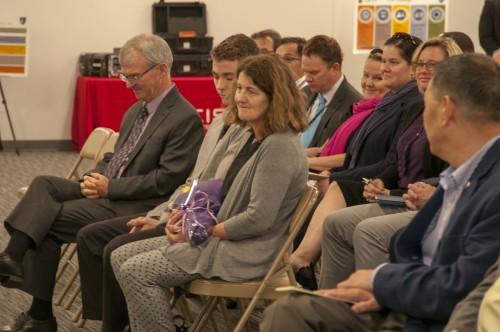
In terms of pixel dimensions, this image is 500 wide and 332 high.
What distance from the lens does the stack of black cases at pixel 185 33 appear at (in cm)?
1034

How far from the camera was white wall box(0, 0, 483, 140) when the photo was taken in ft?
34.9

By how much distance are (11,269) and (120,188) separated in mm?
626

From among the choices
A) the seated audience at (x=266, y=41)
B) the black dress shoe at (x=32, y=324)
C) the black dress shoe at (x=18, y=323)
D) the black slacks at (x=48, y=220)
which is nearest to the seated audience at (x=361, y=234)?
the black slacks at (x=48, y=220)

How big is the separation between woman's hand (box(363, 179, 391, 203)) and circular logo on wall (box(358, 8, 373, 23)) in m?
6.79

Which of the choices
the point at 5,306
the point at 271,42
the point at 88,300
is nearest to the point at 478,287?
the point at 88,300

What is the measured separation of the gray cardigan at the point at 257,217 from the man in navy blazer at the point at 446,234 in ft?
2.82

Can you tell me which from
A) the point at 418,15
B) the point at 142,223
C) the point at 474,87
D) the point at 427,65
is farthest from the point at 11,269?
the point at 418,15

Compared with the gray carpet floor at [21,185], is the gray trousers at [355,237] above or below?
above

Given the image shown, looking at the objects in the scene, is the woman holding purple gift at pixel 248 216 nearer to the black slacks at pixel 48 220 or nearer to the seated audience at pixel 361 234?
the seated audience at pixel 361 234

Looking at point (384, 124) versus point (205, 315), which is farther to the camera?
point (384, 124)

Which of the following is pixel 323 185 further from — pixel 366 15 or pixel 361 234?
pixel 366 15

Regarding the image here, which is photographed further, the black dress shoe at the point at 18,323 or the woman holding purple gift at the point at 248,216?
the black dress shoe at the point at 18,323

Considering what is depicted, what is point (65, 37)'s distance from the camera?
10.7 m

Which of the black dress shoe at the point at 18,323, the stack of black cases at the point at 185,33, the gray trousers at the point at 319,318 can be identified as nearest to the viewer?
the gray trousers at the point at 319,318
